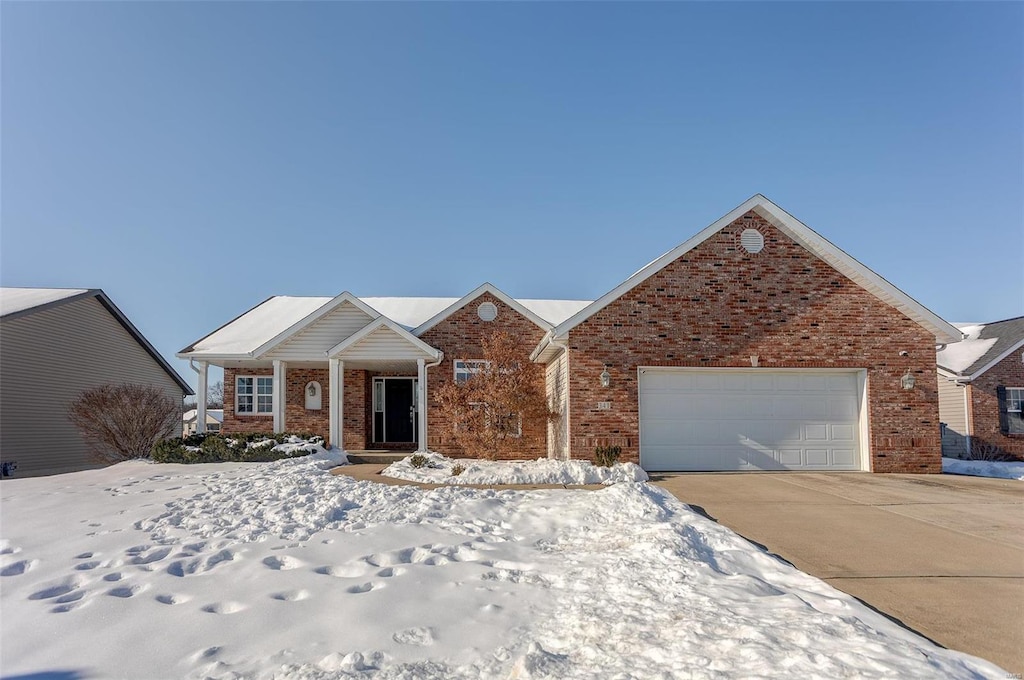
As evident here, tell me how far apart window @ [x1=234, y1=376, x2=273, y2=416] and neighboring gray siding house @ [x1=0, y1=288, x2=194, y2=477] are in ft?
16.0

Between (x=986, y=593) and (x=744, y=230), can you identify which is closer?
(x=986, y=593)

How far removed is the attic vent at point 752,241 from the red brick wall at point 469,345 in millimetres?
5932

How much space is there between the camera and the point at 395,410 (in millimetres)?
20625

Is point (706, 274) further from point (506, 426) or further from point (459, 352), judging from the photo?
point (459, 352)

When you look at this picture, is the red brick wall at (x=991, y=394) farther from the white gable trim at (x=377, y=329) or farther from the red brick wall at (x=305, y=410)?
the red brick wall at (x=305, y=410)

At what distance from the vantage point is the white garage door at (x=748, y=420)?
44.2ft

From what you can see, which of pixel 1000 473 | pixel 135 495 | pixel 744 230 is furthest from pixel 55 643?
pixel 1000 473

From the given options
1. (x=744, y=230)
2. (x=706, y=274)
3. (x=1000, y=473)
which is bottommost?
(x=1000, y=473)

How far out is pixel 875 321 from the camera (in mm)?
13820

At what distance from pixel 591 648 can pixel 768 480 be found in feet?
30.2

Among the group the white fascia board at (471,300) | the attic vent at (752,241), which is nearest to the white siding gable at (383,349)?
the white fascia board at (471,300)

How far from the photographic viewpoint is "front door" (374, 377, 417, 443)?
20328 mm

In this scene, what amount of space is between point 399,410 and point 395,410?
133mm

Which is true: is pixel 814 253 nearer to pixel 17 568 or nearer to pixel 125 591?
pixel 125 591
